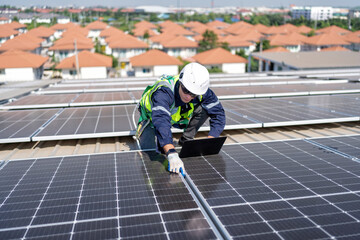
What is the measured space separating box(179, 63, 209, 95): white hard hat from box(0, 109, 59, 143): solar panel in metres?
A: 3.91

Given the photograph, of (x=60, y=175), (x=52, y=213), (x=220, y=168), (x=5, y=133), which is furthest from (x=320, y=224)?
(x=5, y=133)

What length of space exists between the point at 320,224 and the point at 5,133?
275 inches

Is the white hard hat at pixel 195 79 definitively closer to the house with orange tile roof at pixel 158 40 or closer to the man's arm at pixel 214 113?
the man's arm at pixel 214 113

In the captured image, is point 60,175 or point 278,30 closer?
point 60,175

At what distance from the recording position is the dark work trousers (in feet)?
21.3

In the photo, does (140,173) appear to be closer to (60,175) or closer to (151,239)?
(60,175)

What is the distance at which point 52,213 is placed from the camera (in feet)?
12.8

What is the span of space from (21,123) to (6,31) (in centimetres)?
8550

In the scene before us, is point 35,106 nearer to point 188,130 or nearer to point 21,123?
point 21,123

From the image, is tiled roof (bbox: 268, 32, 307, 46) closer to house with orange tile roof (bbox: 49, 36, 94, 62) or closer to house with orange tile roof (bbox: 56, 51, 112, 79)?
house with orange tile roof (bbox: 49, 36, 94, 62)

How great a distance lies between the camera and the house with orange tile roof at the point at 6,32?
79312 mm

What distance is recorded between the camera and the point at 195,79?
544 cm

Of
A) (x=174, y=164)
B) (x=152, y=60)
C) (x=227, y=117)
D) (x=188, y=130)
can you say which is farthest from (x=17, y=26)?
(x=174, y=164)

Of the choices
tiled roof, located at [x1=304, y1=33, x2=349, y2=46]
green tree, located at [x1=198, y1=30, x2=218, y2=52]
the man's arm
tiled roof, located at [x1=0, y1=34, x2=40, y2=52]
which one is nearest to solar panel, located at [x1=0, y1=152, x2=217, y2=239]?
the man's arm
